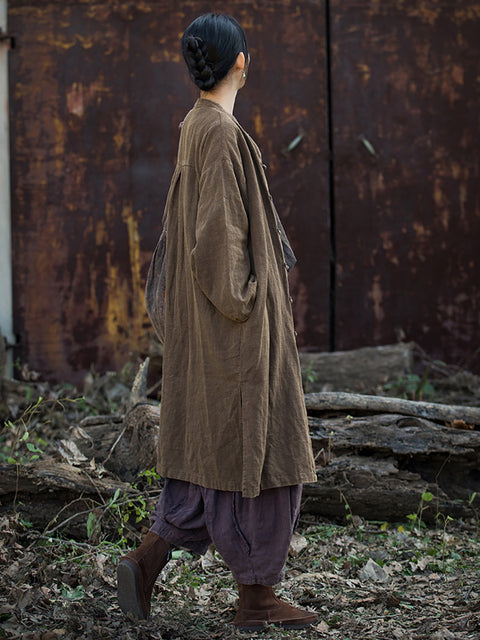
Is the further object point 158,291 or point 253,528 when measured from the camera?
point 158,291

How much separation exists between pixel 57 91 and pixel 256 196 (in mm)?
3331

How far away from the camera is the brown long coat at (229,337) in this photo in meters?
2.22

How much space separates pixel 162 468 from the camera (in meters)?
2.41

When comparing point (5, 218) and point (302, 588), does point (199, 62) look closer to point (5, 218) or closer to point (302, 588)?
point (302, 588)

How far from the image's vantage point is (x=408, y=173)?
16.9ft

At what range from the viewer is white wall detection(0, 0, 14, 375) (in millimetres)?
5086

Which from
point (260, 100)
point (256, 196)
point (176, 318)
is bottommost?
point (176, 318)

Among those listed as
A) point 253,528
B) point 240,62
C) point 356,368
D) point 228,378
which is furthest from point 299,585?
point 356,368

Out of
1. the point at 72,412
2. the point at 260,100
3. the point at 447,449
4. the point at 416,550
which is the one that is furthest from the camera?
the point at 260,100

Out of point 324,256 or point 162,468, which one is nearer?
point 162,468

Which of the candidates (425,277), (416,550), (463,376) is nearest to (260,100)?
(425,277)

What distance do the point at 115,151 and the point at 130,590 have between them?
3.55 meters

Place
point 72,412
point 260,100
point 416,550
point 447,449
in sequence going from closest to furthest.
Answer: point 416,550 → point 447,449 → point 72,412 → point 260,100

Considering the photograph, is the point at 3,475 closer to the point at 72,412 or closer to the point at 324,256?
the point at 72,412
